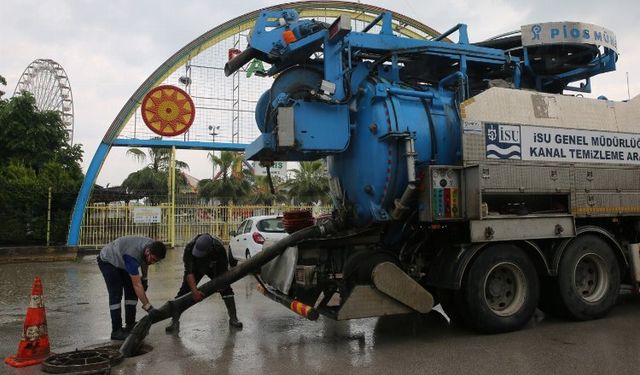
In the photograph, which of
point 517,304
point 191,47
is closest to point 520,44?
point 517,304

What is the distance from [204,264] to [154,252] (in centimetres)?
83

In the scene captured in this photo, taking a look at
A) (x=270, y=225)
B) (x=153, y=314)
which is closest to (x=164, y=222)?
(x=270, y=225)

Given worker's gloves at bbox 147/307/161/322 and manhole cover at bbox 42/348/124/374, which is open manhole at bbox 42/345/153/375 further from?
worker's gloves at bbox 147/307/161/322

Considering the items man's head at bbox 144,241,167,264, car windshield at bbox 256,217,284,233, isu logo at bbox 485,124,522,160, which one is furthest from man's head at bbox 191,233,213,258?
car windshield at bbox 256,217,284,233

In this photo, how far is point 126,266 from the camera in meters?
5.84

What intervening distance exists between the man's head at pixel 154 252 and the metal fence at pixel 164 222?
1233cm

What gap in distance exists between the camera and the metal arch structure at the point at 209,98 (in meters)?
17.8

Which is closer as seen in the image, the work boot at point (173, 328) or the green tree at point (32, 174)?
the work boot at point (173, 328)

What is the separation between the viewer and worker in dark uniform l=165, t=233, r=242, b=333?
636 cm

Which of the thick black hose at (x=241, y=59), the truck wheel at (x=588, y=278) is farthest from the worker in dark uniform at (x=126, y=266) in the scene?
the truck wheel at (x=588, y=278)

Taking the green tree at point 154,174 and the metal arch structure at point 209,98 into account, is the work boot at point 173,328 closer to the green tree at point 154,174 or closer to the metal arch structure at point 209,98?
the metal arch structure at point 209,98

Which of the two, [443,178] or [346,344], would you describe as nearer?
[346,344]

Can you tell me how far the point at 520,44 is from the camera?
288 inches

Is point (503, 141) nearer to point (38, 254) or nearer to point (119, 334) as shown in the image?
point (119, 334)
